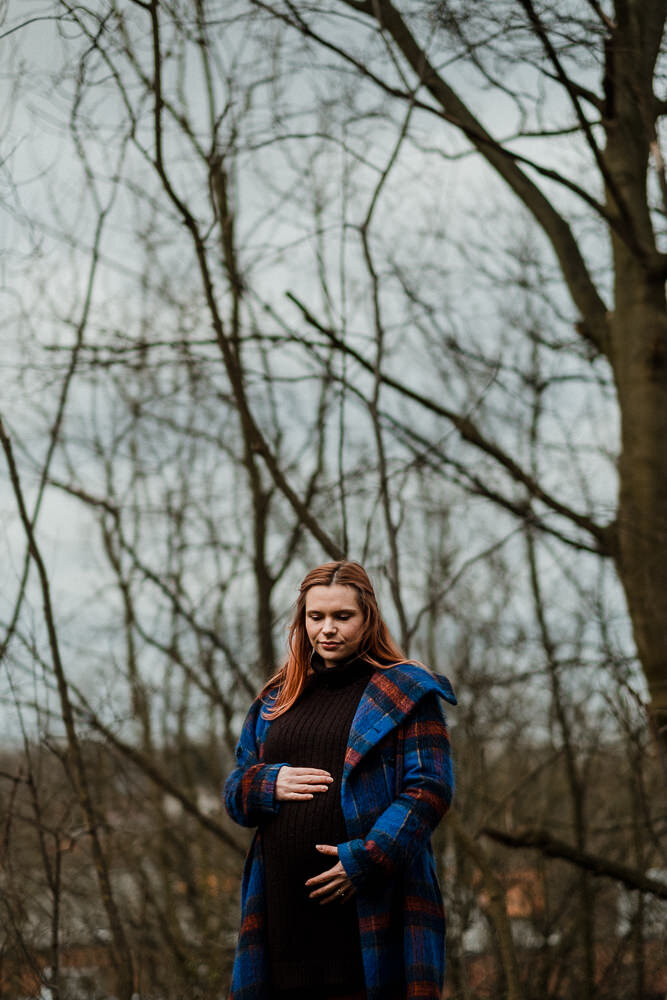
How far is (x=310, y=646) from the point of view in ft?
9.09

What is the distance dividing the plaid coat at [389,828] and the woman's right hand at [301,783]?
1.0 inches

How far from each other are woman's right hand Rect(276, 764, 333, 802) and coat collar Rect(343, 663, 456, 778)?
0.22 feet

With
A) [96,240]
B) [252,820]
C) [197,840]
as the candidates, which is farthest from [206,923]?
[252,820]

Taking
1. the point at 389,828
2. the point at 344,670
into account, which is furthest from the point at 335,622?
the point at 389,828

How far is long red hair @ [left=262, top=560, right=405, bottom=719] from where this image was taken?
2707 mm

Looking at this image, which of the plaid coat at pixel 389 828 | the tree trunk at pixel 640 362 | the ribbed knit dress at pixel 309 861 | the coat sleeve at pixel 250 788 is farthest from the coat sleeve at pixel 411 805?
the tree trunk at pixel 640 362

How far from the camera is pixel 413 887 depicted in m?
2.51

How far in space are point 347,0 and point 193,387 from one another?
120 inches

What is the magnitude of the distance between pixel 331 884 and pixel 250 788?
0.31m

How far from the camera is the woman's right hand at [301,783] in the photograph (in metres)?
2.52

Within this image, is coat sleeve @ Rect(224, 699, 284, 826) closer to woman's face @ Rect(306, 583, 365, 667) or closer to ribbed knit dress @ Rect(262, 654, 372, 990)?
ribbed knit dress @ Rect(262, 654, 372, 990)

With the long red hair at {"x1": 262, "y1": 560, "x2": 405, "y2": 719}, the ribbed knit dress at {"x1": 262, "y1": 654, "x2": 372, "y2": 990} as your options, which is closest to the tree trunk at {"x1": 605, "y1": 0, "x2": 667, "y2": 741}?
the long red hair at {"x1": 262, "y1": 560, "x2": 405, "y2": 719}

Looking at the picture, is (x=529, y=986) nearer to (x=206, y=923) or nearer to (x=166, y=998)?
(x=206, y=923)

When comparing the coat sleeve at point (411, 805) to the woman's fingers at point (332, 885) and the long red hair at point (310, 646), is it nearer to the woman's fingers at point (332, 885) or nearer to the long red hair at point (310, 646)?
the woman's fingers at point (332, 885)
